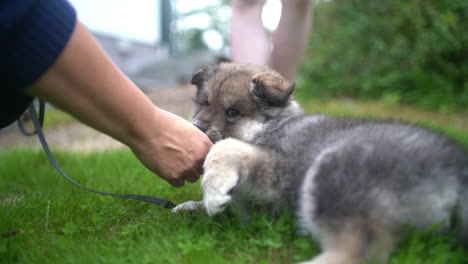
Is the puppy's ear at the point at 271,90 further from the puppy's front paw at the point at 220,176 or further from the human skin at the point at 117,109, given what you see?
the puppy's front paw at the point at 220,176

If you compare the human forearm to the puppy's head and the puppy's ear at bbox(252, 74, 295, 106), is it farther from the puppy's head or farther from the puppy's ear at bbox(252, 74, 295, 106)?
the puppy's ear at bbox(252, 74, 295, 106)

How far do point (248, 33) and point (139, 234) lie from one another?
2.67 metres

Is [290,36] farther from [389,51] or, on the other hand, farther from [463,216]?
[389,51]

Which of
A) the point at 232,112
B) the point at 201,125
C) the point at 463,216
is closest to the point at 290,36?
the point at 232,112

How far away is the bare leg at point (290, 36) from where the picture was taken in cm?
375

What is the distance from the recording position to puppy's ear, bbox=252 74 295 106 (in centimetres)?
261

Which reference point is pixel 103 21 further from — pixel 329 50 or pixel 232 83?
pixel 232 83

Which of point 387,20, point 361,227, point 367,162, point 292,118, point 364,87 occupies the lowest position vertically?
point 361,227

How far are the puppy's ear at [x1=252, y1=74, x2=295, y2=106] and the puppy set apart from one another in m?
0.21

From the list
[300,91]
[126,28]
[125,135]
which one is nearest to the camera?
[125,135]

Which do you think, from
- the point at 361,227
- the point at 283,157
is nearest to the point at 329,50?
the point at 283,157

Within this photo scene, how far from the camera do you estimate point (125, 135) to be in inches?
79.1

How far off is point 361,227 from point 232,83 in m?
1.46

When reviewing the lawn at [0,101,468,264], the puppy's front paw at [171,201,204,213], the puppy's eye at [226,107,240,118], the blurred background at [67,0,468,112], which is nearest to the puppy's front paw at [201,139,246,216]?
the lawn at [0,101,468,264]
